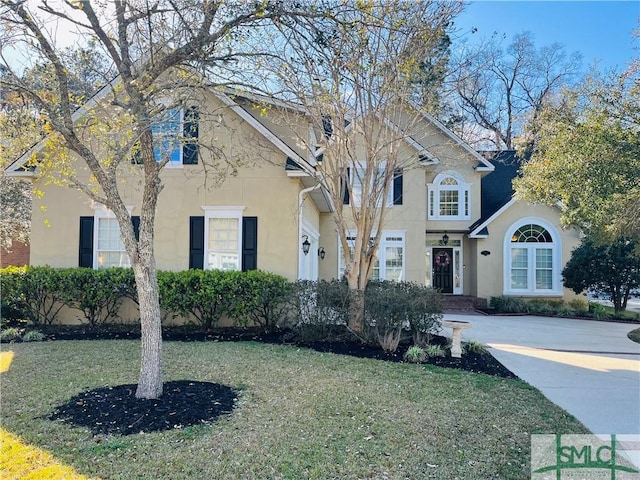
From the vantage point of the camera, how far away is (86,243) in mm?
11211

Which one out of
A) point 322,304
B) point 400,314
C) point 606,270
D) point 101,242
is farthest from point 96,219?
point 606,270

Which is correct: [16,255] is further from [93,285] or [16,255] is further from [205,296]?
[205,296]

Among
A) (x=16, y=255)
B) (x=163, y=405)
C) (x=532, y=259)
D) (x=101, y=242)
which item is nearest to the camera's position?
(x=163, y=405)

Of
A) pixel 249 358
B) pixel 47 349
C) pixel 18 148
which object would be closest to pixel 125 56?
pixel 18 148

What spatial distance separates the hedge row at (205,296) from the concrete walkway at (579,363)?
2.06 meters

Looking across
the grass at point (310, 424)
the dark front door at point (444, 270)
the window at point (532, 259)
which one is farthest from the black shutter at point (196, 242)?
the window at point (532, 259)

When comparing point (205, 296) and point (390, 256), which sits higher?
point (390, 256)

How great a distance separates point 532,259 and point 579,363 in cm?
1026

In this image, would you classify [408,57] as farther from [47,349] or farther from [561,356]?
[47,349]

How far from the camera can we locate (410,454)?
395 cm

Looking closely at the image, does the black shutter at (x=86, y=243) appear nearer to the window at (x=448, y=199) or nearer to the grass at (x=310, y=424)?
the grass at (x=310, y=424)

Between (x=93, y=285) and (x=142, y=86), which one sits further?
(x=93, y=285)

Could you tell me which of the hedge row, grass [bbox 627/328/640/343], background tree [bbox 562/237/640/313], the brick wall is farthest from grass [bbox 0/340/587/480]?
the brick wall

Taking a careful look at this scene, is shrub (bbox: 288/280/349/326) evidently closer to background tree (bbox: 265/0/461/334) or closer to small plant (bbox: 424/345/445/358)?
background tree (bbox: 265/0/461/334)
